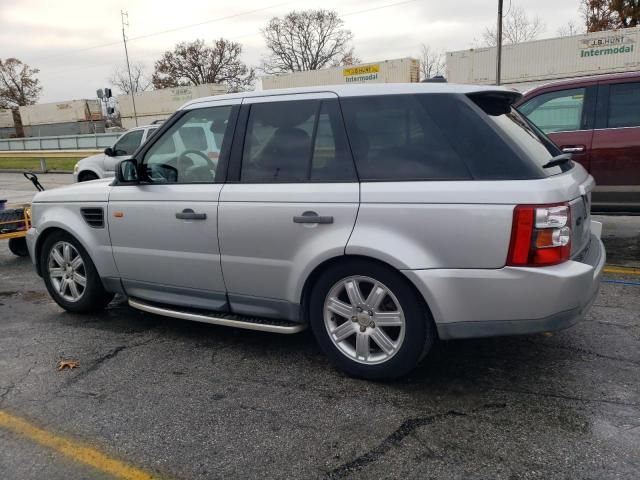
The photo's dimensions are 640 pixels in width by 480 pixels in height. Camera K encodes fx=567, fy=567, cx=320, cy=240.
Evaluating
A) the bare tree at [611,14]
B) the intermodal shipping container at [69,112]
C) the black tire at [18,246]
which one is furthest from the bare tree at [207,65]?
the black tire at [18,246]

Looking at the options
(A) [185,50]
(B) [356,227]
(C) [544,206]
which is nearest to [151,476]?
(B) [356,227]

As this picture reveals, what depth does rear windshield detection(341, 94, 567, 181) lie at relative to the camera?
3.03 meters

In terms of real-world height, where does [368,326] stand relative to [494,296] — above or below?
below

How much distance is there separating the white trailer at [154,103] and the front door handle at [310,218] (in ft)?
165

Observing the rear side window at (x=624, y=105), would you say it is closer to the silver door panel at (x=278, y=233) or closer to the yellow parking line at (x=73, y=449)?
the silver door panel at (x=278, y=233)

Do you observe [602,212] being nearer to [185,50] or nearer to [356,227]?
[356,227]

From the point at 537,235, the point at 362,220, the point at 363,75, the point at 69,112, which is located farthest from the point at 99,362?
the point at 69,112

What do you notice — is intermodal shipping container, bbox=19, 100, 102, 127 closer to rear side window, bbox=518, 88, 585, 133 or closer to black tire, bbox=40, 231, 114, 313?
black tire, bbox=40, 231, 114, 313

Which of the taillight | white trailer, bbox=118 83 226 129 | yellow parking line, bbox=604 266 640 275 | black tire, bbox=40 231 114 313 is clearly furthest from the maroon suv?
white trailer, bbox=118 83 226 129

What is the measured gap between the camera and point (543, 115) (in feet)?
21.9

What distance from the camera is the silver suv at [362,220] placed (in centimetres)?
295

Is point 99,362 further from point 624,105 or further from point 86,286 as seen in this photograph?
point 624,105

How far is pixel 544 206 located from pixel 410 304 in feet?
2.87

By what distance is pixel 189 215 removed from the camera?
12.8 ft
